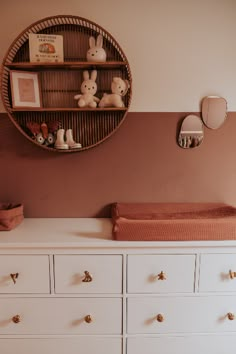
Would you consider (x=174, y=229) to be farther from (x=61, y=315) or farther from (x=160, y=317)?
(x=61, y=315)

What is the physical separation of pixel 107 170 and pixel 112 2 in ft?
3.12

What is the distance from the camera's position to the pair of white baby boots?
4.97 feet

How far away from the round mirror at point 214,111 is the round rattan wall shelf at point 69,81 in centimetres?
47

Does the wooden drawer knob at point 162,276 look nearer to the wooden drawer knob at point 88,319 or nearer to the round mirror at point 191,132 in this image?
the wooden drawer knob at point 88,319

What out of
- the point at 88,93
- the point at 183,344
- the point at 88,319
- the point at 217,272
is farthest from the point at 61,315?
the point at 88,93

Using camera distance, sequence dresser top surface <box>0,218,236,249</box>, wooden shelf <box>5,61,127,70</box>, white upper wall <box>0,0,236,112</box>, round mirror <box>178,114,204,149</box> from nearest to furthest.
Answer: dresser top surface <box>0,218,236,249</box> < wooden shelf <box>5,61,127,70</box> < white upper wall <box>0,0,236,112</box> < round mirror <box>178,114,204,149</box>

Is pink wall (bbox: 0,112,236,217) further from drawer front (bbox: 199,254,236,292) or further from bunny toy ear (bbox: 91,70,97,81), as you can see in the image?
drawer front (bbox: 199,254,236,292)

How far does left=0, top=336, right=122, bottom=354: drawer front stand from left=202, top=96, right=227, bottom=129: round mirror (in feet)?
4.26

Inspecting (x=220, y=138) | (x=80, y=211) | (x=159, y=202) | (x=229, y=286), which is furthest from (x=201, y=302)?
(x=220, y=138)

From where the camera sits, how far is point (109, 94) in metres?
1.52

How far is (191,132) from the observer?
1.63 m

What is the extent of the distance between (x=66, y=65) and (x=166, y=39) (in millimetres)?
598

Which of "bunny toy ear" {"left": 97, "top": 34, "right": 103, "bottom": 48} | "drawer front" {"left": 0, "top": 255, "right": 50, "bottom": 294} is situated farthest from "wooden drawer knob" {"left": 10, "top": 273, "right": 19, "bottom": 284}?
"bunny toy ear" {"left": 97, "top": 34, "right": 103, "bottom": 48}

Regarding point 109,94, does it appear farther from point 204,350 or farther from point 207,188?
point 204,350
